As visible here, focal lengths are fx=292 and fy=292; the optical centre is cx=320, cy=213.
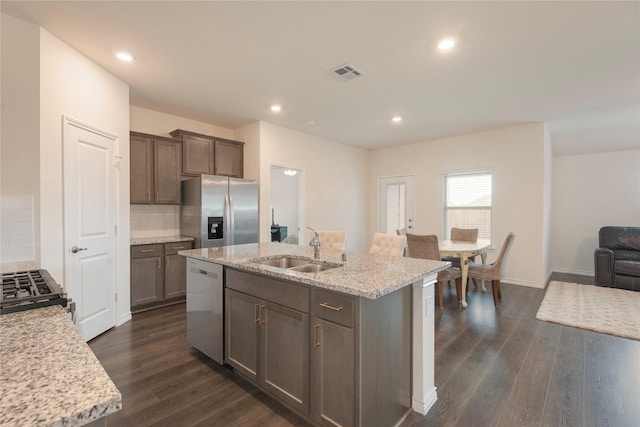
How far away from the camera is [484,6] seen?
219 cm

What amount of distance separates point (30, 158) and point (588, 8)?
4.60 metres

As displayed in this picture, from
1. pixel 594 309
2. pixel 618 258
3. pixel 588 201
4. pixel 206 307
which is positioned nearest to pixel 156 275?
pixel 206 307

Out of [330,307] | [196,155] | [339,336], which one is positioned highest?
[196,155]

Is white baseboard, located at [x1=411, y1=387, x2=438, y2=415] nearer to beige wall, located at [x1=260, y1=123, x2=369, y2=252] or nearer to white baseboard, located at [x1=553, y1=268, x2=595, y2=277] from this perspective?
beige wall, located at [x1=260, y1=123, x2=369, y2=252]

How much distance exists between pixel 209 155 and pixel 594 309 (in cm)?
579

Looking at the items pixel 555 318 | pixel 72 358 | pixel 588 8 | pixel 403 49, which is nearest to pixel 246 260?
pixel 72 358

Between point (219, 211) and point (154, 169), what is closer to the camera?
point (154, 169)

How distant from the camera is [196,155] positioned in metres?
4.47

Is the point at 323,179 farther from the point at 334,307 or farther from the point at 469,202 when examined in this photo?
the point at 334,307

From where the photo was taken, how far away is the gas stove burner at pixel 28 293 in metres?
1.21

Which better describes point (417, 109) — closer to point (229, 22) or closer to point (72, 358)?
point (229, 22)

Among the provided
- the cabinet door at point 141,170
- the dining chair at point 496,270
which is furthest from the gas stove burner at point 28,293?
the dining chair at point 496,270

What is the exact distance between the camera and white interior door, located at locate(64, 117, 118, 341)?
108 inches

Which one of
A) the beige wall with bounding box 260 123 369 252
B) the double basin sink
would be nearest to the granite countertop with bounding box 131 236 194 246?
the beige wall with bounding box 260 123 369 252
